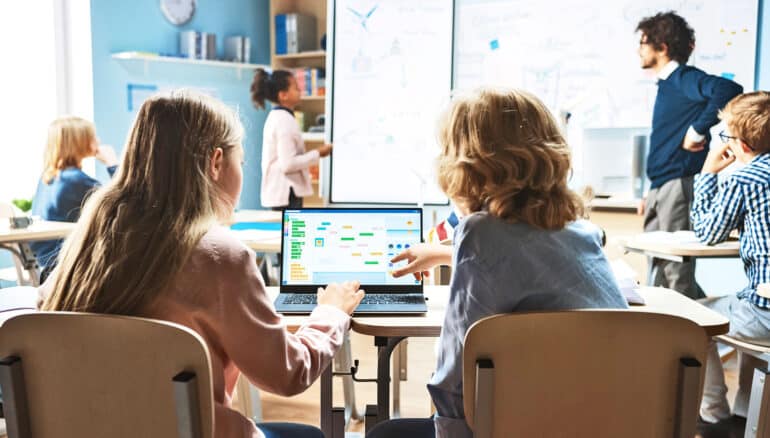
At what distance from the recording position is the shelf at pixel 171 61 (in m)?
5.27

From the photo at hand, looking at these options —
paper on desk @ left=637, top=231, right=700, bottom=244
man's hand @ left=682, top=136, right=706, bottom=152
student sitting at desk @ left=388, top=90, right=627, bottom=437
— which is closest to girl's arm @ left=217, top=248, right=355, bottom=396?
student sitting at desk @ left=388, top=90, right=627, bottom=437

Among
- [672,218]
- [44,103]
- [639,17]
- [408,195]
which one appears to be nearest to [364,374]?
[408,195]

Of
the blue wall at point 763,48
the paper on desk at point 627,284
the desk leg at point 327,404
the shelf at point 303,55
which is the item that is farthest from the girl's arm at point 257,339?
the shelf at point 303,55

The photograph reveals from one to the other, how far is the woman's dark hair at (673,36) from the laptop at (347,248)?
2.92 metres

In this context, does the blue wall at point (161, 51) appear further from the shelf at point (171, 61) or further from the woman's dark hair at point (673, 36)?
the woman's dark hair at point (673, 36)

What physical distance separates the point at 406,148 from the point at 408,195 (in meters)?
0.25

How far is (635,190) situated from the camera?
4.69m

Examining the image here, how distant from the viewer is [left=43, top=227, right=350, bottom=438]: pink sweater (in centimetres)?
122

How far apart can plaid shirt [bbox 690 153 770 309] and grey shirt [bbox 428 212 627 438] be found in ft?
4.63

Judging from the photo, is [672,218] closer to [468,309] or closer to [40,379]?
[468,309]

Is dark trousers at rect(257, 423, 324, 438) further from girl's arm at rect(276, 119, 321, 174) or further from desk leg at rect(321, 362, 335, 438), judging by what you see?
girl's arm at rect(276, 119, 321, 174)

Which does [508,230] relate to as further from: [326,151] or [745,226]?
[326,151]

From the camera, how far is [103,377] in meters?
1.19

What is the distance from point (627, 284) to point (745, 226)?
997 mm
